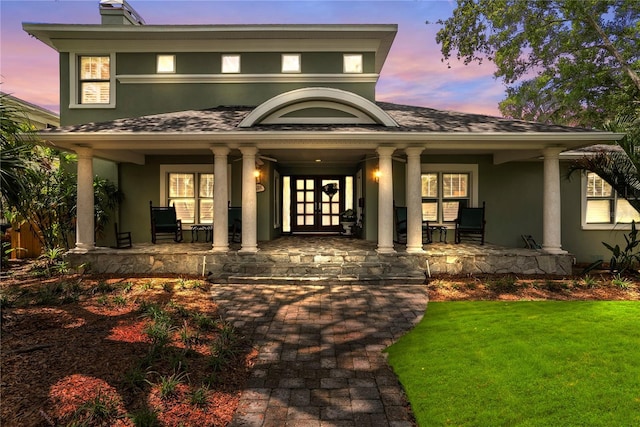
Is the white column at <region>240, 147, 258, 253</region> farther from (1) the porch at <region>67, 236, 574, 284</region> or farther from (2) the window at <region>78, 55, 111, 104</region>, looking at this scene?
(2) the window at <region>78, 55, 111, 104</region>

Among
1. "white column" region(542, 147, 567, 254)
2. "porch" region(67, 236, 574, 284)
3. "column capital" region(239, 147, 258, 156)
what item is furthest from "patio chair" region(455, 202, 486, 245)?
"column capital" region(239, 147, 258, 156)

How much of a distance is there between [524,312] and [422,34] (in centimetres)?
1436

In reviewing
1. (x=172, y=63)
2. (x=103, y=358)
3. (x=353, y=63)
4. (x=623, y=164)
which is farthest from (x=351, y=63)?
(x=103, y=358)

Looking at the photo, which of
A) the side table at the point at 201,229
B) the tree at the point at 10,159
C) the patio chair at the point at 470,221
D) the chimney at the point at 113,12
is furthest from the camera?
the chimney at the point at 113,12

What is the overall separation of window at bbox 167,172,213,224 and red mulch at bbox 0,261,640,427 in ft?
14.6

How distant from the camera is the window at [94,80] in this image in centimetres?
1091

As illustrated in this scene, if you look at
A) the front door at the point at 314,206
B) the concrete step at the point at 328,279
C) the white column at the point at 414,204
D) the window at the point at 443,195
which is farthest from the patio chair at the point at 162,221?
the window at the point at 443,195

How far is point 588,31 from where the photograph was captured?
15.1m

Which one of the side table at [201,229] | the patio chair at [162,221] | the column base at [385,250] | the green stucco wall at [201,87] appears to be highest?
the green stucco wall at [201,87]

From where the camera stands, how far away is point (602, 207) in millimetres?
10609

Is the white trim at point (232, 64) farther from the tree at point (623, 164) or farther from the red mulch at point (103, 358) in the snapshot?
the tree at point (623, 164)

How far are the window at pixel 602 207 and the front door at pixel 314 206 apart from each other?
25.1 feet

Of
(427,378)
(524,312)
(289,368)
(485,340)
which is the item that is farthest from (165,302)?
(524,312)

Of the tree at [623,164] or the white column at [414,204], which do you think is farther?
the white column at [414,204]
